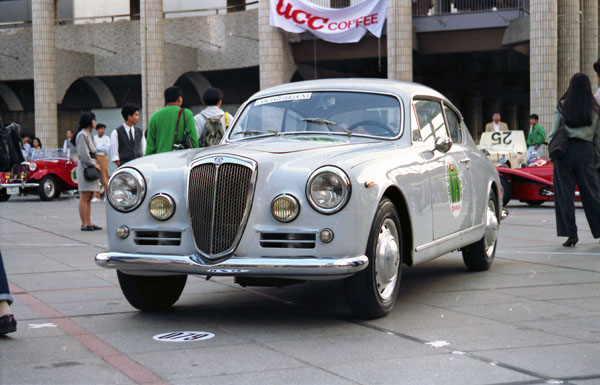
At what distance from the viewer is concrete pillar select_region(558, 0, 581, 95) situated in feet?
100

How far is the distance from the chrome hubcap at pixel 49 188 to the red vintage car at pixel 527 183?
12.2 meters

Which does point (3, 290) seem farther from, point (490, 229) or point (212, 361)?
point (490, 229)

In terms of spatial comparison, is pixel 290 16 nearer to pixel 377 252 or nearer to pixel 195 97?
pixel 195 97

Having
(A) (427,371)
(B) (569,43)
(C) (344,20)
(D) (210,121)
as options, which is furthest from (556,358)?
(B) (569,43)

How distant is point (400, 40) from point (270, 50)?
5033mm

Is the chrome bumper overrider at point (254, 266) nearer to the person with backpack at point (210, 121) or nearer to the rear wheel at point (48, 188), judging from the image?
the person with backpack at point (210, 121)

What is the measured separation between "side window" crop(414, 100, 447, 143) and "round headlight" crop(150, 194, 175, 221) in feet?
7.41

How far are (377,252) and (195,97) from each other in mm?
35772

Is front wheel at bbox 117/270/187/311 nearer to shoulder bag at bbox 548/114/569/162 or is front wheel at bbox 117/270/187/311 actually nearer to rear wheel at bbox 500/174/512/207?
shoulder bag at bbox 548/114/569/162

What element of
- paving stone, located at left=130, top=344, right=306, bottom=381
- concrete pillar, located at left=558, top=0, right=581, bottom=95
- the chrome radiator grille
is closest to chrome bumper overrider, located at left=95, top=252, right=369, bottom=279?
the chrome radiator grille

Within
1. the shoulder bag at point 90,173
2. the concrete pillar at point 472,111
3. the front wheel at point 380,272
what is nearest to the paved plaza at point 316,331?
the front wheel at point 380,272

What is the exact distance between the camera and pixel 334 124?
6523 millimetres

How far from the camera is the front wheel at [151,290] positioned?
5.87 m

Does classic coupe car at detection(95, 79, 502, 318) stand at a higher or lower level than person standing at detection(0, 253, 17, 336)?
higher
